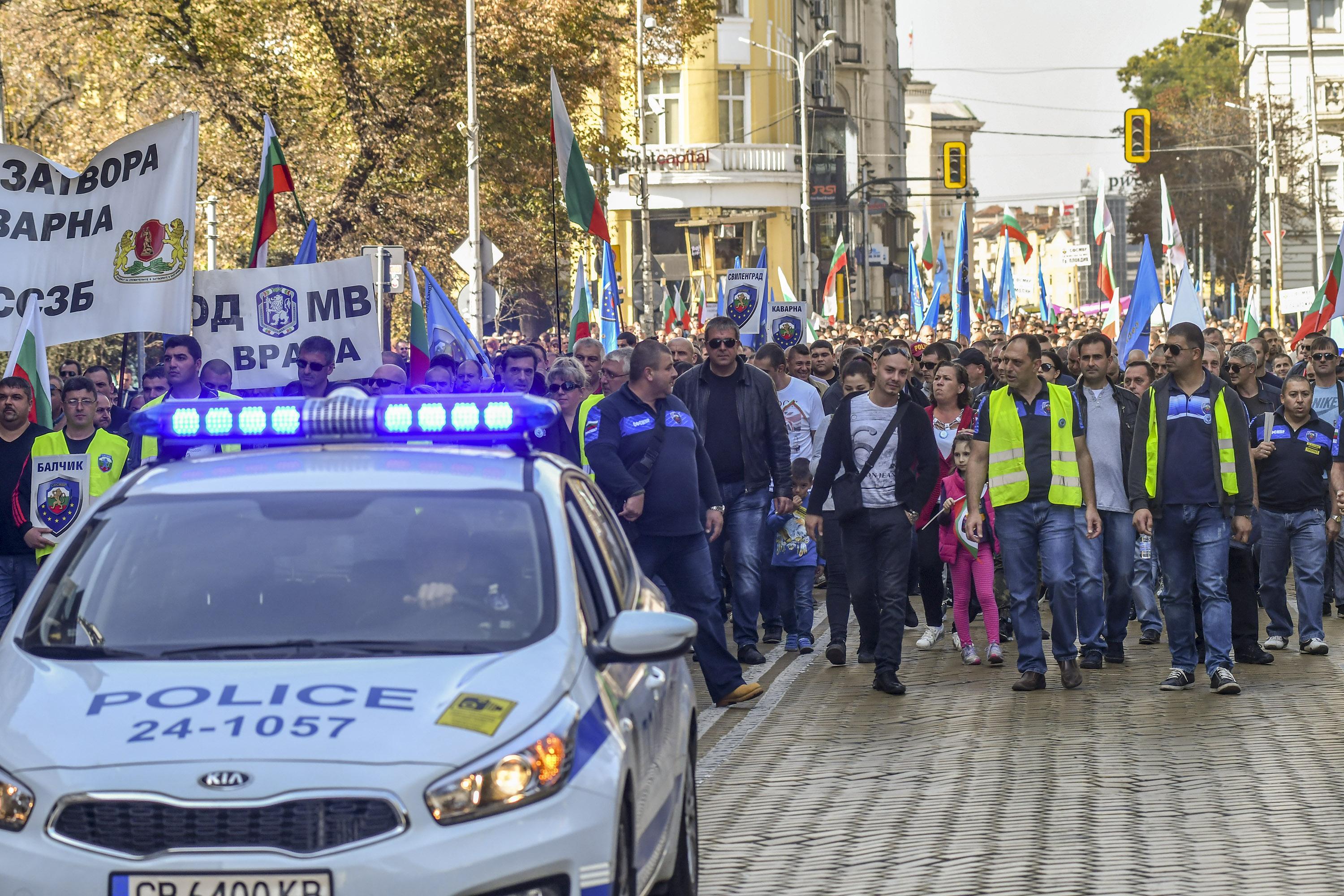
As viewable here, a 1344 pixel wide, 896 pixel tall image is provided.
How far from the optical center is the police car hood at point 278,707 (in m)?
4.36

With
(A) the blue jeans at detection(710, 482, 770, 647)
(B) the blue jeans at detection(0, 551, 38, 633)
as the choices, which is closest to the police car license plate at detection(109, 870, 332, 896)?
(B) the blue jeans at detection(0, 551, 38, 633)

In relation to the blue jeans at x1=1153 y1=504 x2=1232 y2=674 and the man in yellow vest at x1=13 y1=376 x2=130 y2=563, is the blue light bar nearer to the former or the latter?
the man in yellow vest at x1=13 y1=376 x2=130 y2=563

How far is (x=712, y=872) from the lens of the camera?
6742 millimetres

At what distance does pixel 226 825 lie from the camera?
425cm

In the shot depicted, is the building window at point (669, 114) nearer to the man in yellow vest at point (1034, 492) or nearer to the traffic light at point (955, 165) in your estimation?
the traffic light at point (955, 165)

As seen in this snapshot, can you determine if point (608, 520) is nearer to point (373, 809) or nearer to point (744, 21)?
point (373, 809)

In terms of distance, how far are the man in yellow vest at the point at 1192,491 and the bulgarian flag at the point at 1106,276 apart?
18.6 m

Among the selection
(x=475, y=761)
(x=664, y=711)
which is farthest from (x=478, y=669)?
(x=664, y=711)

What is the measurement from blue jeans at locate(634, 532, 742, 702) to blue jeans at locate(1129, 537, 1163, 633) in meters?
3.89

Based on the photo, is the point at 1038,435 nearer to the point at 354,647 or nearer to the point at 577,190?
the point at 354,647

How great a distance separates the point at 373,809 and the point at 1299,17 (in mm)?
89114

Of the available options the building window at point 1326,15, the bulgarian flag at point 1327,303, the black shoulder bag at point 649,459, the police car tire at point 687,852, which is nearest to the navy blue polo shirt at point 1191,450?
the black shoulder bag at point 649,459

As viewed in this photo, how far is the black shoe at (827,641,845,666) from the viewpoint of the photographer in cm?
1188

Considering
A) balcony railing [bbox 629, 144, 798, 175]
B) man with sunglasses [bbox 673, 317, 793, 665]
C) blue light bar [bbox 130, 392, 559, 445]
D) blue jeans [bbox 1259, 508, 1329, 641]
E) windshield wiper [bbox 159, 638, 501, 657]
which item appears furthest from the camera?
balcony railing [bbox 629, 144, 798, 175]
